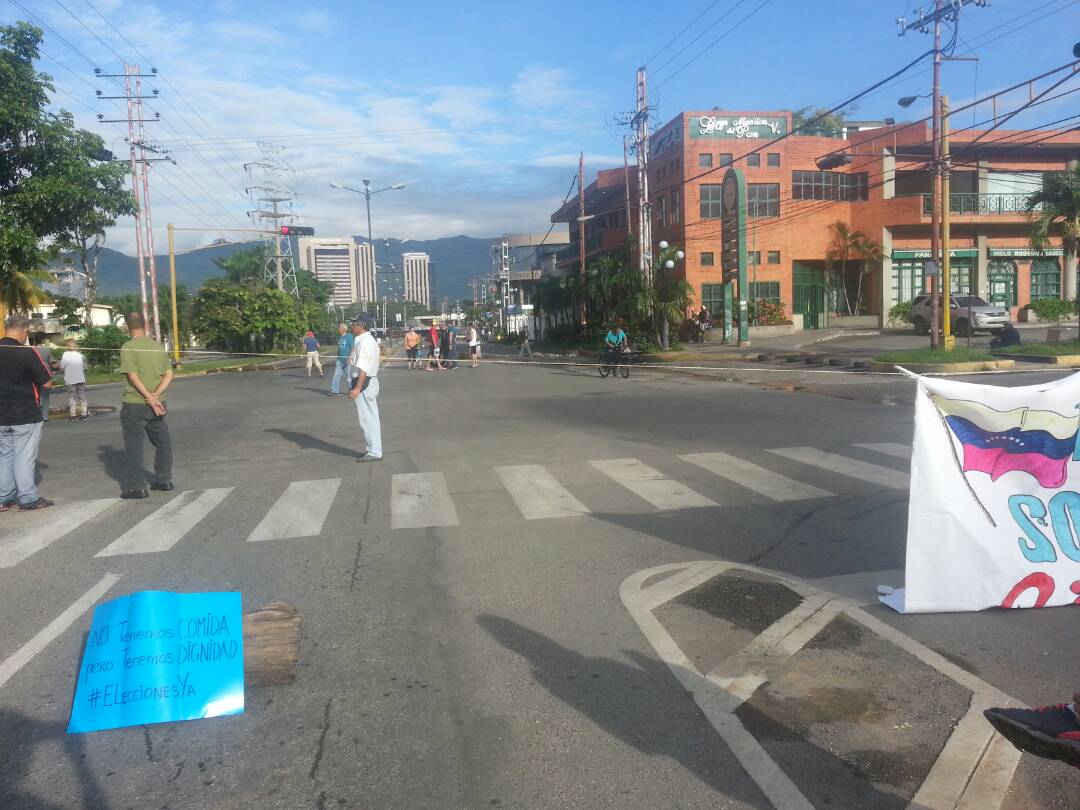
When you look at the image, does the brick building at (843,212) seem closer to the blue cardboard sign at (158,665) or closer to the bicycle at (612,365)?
the bicycle at (612,365)

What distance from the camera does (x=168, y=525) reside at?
8.09 m

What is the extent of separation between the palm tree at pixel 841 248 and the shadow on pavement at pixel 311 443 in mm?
36627

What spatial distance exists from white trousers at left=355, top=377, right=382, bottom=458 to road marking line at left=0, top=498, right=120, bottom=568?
3.03 meters

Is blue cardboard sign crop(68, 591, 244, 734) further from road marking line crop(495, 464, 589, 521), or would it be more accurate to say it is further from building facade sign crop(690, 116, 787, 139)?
building facade sign crop(690, 116, 787, 139)

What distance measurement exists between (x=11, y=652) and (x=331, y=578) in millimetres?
1987

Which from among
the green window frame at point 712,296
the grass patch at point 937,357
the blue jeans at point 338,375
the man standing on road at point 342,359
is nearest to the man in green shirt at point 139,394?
the man standing on road at point 342,359

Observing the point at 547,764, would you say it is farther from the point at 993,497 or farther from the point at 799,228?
the point at 799,228

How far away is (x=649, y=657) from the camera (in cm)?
479

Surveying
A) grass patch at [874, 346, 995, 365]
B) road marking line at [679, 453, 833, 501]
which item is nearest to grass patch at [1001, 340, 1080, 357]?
grass patch at [874, 346, 995, 365]

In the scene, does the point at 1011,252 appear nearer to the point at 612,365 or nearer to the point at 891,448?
the point at 612,365

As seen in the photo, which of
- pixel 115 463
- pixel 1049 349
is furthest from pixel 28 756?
pixel 1049 349

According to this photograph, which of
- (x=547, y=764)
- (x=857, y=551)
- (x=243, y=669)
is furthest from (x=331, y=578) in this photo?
(x=857, y=551)

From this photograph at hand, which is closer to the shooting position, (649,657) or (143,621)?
(143,621)

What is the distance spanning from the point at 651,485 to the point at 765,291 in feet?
123
